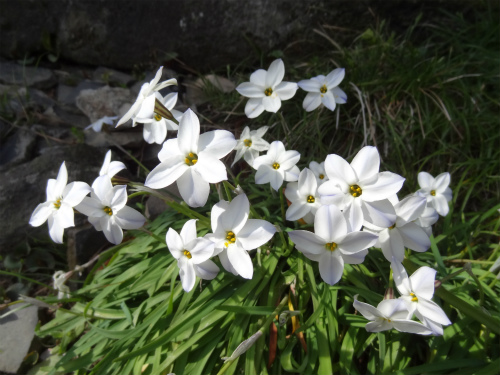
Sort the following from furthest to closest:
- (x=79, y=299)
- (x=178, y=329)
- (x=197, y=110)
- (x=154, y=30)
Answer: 1. (x=154, y=30)
2. (x=197, y=110)
3. (x=79, y=299)
4. (x=178, y=329)

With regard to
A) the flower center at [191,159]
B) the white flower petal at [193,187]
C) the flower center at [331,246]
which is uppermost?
the flower center at [191,159]

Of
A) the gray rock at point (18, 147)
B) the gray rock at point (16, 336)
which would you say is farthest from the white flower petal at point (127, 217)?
the gray rock at point (18, 147)

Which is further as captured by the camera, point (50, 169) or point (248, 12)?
point (248, 12)

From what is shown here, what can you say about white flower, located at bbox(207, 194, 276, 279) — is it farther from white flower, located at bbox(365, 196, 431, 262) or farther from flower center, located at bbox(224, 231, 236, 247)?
white flower, located at bbox(365, 196, 431, 262)

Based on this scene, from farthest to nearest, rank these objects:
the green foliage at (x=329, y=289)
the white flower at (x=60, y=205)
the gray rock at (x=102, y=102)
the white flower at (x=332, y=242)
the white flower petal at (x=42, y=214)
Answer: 1. the gray rock at (x=102, y=102)
2. the green foliage at (x=329, y=289)
3. the white flower petal at (x=42, y=214)
4. the white flower at (x=60, y=205)
5. the white flower at (x=332, y=242)

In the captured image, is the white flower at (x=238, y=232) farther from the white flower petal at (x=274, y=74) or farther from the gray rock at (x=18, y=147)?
the gray rock at (x=18, y=147)

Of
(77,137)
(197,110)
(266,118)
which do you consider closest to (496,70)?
(266,118)

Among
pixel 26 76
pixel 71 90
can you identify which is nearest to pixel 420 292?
pixel 71 90

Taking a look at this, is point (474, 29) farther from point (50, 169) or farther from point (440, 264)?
point (50, 169)

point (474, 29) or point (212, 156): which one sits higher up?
point (212, 156)
